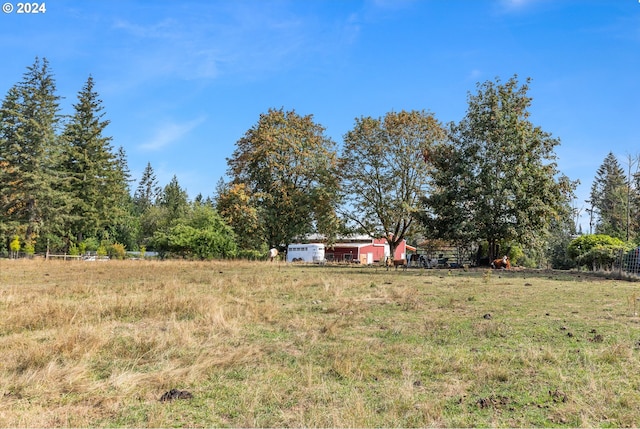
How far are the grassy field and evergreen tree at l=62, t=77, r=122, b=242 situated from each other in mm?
46363

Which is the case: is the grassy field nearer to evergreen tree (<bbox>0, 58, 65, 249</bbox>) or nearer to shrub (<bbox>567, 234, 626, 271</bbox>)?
shrub (<bbox>567, 234, 626, 271</bbox>)

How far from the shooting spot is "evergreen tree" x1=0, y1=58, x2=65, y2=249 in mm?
45031

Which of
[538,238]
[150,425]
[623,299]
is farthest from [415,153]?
[150,425]

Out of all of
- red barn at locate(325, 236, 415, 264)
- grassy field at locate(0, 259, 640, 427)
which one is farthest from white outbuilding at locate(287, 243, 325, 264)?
grassy field at locate(0, 259, 640, 427)

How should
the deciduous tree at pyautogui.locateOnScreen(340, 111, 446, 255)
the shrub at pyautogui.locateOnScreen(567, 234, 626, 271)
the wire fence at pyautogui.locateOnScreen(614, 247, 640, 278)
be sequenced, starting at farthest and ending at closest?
the deciduous tree at pyautogui.locateOnScreen(340, 111, 446, 255) → the shrub at pyautogui.locateOnScreen(567, 234, 626, 271) → the wire fence at pyautogui.locateOnScreen(614, 247, 640, 278)

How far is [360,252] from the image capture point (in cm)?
5941

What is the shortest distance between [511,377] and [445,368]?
0.74 m

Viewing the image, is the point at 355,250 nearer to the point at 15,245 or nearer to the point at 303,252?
the point at 303,252

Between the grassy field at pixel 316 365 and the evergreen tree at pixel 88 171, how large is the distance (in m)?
46.4

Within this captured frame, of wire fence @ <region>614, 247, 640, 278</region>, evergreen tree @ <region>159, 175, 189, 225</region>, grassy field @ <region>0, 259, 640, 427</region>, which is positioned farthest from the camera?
evergreen tree @ <region>159, 175, 189, 225</region>

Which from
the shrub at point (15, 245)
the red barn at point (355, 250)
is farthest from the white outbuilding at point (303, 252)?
the shrub at point (15, 245)

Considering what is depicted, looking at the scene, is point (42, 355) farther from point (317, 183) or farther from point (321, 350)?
point (317, 183)

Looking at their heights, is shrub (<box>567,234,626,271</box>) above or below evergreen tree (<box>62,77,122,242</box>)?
below

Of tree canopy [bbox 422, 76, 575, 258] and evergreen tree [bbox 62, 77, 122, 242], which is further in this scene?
evergreen tree [bbox 62, 77, 122, 242]
